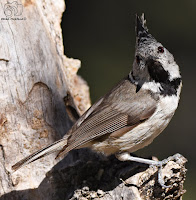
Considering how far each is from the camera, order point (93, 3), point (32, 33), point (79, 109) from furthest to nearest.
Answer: point (93, 3) → point (79, 109) → point (32, 33)

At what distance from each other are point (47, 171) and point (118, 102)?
890mm

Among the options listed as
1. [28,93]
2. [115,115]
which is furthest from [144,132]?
[28,93]

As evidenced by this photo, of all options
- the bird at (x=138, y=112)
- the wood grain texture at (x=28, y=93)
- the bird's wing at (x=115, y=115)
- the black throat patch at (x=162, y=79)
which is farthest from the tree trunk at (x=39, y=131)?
the black throat patch at (x=162, y=79)

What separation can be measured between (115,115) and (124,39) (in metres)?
3.56

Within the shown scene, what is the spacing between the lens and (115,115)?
4.11 metres

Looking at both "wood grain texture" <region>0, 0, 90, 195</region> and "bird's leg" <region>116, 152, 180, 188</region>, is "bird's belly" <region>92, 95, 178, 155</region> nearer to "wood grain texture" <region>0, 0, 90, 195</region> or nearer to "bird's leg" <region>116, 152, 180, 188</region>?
"bird's leg" <region>116, 152, 180, 188</region>

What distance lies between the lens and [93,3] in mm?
7578

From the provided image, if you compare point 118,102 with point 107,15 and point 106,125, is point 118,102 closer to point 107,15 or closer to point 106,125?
point 106,125

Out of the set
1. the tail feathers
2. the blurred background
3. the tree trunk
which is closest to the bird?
the tail feathers

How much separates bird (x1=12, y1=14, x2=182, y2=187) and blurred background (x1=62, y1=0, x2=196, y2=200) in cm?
272

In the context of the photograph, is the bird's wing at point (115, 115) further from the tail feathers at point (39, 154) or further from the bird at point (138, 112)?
the tail feathers at point (39, 154)

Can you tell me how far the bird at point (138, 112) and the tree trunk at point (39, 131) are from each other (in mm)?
176

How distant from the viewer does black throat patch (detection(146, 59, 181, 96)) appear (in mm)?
4008

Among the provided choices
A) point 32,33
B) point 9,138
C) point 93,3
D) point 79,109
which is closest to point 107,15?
point 93,3
